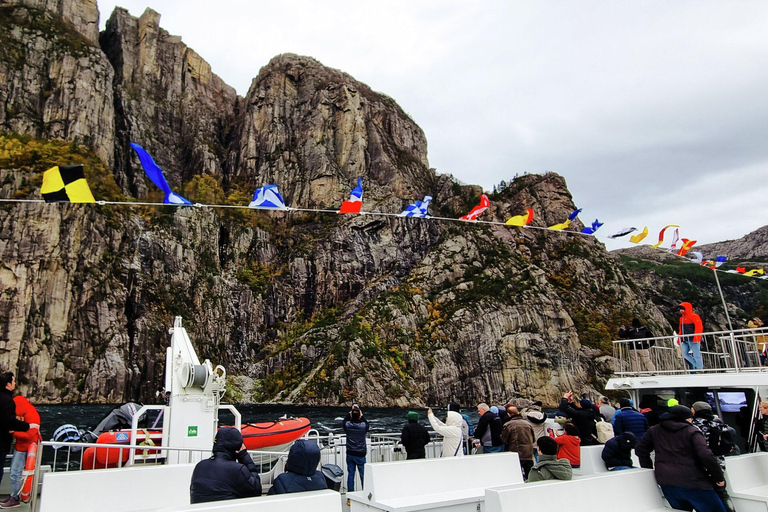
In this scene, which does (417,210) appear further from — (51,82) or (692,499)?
(51,82)

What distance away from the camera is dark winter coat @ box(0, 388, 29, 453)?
20.9 ft

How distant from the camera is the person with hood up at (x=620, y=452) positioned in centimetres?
673

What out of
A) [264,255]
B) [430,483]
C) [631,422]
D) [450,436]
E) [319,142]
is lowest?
[430,483]

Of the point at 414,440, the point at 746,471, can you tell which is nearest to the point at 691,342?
the point at 746,471

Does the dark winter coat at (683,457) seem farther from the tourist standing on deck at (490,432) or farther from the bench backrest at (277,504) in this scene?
the tourist standing on deck at (490,432)

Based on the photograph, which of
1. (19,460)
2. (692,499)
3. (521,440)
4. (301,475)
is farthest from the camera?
(521,440)

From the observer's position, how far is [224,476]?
4465mm

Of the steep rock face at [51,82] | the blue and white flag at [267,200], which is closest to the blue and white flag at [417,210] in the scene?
the blue and white flag at [267,200]

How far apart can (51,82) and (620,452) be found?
88812 mm

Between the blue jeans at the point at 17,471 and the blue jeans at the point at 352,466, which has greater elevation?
the blue jeans at the point at 17,471

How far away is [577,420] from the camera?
9195 millimetres

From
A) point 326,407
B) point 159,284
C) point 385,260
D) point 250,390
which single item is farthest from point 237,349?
point 385,260

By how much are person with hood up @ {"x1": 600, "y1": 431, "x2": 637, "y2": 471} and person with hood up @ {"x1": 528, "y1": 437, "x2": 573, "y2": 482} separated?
1459mm

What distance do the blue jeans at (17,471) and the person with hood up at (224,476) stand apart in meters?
3.69
